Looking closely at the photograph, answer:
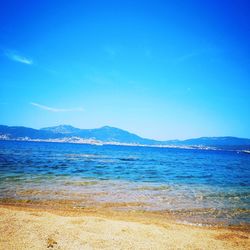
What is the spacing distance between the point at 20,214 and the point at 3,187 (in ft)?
28.1

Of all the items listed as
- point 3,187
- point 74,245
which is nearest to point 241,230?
point 74,245

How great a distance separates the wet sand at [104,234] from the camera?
7410mm

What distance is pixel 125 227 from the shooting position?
31.0 feet

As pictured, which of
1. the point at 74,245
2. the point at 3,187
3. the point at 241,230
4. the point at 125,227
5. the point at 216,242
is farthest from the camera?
the point at 3,187

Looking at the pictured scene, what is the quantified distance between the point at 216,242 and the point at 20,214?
8.13 metres

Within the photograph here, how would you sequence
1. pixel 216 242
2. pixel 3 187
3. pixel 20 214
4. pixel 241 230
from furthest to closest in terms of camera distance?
pixel 3 187
pixel 241 230
pixel 20 214
pixel 216 242

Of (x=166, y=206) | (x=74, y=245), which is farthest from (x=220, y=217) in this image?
(x=74, y=245)

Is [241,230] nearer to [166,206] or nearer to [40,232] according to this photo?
[166,206]

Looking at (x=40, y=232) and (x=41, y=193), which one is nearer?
(x=40, y=232)

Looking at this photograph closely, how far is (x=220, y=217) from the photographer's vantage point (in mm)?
12891

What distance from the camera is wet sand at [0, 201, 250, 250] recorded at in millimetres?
7410

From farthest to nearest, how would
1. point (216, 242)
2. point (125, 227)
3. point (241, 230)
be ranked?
point (241, 230)
point (125, 227)
point (216, 242)

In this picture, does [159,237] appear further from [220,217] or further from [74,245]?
[220,217]

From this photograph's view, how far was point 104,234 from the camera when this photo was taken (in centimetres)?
840
